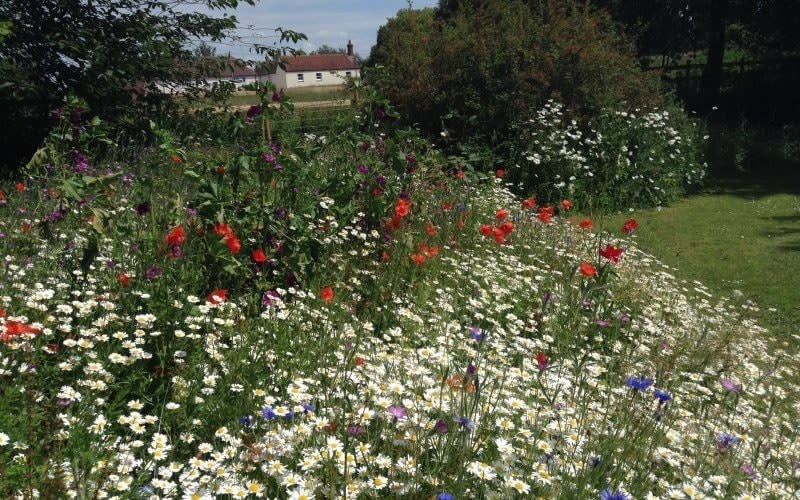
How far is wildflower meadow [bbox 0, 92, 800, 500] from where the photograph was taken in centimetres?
218

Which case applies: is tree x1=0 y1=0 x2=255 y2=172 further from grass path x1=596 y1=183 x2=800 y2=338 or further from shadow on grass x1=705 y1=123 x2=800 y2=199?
shadow on grass x1=705 y1=123 x2=800 y2=199

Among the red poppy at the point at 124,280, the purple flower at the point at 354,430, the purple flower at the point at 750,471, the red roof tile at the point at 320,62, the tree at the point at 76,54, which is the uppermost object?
the red roof tile at the point at 320,62

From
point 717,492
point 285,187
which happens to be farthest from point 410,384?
point 285,187

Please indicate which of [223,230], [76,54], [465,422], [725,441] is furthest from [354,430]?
[76,54]

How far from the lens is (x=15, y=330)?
2.31 meters

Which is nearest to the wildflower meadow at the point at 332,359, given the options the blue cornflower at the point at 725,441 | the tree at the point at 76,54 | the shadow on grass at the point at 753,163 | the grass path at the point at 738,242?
the blue cornflower at the point at 725,441

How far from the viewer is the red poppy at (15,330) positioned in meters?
2.32

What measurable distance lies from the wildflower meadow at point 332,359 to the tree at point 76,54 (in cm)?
291

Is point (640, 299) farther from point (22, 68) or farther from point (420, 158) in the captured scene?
point (22, 68)

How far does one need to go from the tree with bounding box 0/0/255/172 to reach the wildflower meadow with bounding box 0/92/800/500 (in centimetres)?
291

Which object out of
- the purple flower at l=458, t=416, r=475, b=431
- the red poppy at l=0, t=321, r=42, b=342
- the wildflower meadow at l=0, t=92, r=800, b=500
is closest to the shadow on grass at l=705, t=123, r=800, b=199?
the wildflower meadow at l=0, t=92, r=800, b=500

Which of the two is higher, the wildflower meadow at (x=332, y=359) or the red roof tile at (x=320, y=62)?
Result: the red roof tile at (x=320, y=62)

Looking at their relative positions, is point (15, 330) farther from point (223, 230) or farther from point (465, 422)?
point (465, 422)

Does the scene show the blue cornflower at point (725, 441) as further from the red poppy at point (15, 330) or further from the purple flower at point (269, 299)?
the red poppy at point (15, 330)
